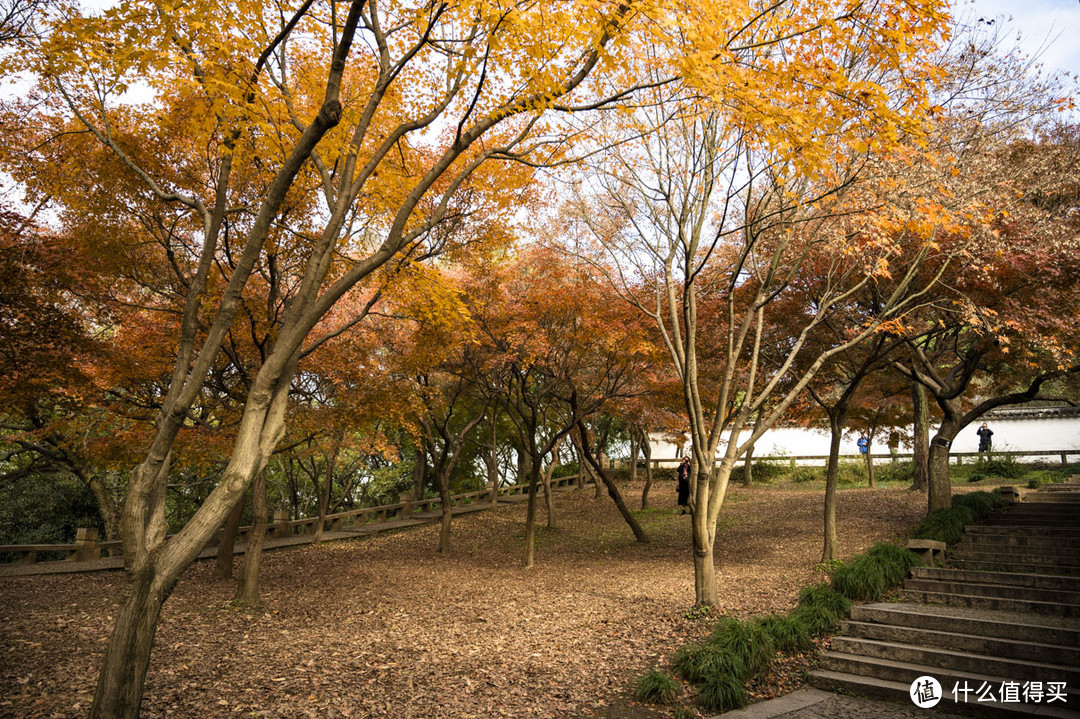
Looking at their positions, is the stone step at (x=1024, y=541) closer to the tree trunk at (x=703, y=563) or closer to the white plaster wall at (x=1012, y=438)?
the tree trunk at (x=703, y=563)

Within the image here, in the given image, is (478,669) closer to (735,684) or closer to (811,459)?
(735,684)

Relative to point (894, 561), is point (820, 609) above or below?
below

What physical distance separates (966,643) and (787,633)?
1.54 metres

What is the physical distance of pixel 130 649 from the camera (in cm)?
371

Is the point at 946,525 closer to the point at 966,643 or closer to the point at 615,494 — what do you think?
the point at 966,643

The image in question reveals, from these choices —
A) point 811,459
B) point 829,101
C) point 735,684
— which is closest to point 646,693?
point 735,684

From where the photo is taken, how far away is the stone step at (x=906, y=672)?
5020mm

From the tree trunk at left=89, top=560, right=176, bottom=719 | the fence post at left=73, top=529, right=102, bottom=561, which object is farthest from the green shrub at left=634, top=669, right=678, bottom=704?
the fence post at left=73, top=529, right=102, bottom=561

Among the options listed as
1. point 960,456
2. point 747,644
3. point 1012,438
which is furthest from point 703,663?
point 1012,438

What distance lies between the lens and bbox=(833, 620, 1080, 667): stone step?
5090mm

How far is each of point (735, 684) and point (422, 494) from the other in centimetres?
1628

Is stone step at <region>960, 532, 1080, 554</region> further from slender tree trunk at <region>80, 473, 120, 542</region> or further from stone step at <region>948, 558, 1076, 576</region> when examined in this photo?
slender tree trunk at <region>80, 473, 120, 542</region>

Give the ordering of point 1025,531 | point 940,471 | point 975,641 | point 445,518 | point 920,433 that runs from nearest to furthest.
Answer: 1. point 975,641
2. point 1025,531
3. point 940,471
4. point 445,518
5. point 920,433

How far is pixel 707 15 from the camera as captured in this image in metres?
4.47
